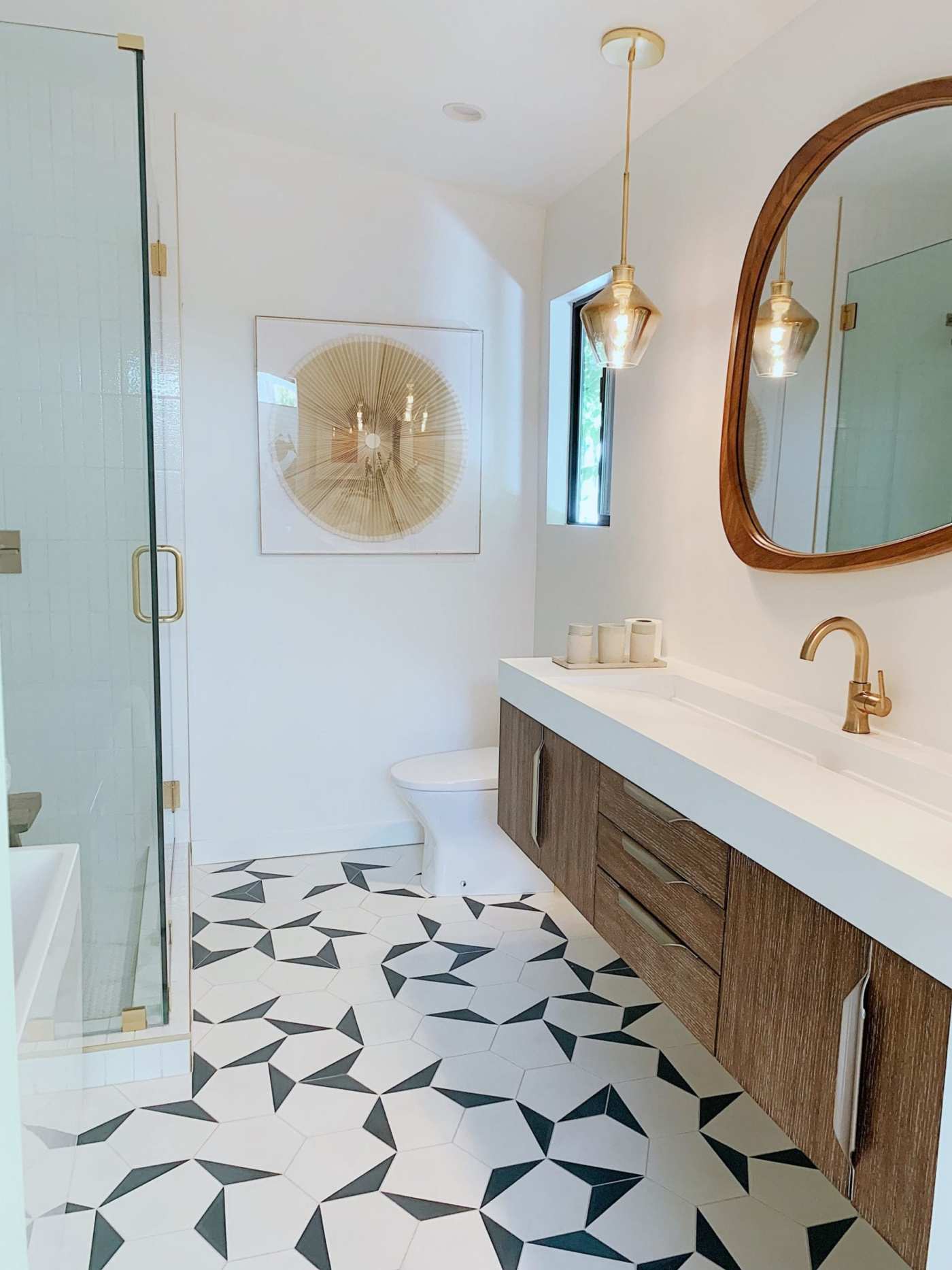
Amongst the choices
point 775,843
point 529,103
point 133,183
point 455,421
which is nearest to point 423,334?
point 455,421

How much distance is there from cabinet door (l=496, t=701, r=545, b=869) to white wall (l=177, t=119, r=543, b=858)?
1.03 metres

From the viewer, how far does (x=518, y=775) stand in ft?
8.05

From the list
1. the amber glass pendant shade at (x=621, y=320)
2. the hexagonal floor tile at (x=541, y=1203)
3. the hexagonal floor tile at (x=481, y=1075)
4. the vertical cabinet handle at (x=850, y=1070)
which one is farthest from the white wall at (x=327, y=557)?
the vertical cabinet handle at (x=850, y=1070)

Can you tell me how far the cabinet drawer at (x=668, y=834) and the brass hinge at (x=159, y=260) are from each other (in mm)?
2147

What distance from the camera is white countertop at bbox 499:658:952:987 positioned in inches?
43.6

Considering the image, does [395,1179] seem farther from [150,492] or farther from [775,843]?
[150,492]

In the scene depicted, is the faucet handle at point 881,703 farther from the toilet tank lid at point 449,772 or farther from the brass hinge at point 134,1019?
the brass hinge at point 134,1019

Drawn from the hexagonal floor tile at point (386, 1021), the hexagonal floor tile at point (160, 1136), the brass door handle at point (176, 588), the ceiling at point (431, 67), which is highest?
the ceiling at point (431, 67)

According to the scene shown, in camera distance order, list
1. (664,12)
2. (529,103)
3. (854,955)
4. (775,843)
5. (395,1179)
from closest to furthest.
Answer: (854,955), (775,843), (395,1179), (664,12), (529,103)

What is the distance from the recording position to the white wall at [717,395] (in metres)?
1.73

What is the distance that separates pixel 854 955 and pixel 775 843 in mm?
197

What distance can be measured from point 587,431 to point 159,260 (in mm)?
1527

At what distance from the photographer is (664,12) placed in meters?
2.04

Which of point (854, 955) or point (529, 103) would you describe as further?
point (529, 103)
